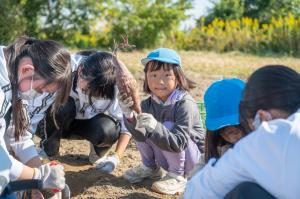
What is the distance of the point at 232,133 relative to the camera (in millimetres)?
2307

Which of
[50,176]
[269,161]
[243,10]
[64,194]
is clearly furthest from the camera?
[243,10]

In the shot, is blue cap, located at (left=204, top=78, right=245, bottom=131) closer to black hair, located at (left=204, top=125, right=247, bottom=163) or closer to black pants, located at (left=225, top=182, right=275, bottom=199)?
black hair, located at (left=204, top=125, right=247, bottom=163)

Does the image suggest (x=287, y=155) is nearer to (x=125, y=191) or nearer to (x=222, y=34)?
(x=125, y=191)

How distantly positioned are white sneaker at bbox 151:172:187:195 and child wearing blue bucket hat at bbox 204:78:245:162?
478mm

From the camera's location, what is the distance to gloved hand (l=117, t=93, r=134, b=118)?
8.55ft

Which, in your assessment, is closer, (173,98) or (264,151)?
(264,151)

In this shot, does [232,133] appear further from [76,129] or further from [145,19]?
[145,19]

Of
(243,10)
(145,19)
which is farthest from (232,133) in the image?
(243,10)

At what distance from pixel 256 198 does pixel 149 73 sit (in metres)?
1.35

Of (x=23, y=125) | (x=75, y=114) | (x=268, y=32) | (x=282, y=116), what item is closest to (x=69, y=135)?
(x=75, y=114)

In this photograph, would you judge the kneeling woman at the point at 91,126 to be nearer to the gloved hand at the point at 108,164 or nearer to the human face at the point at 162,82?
the gloved hand at the point at 108,164

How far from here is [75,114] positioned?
3.32 meters

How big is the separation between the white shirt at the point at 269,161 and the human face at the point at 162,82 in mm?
1165

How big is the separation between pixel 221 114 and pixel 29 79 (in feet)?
2.58
